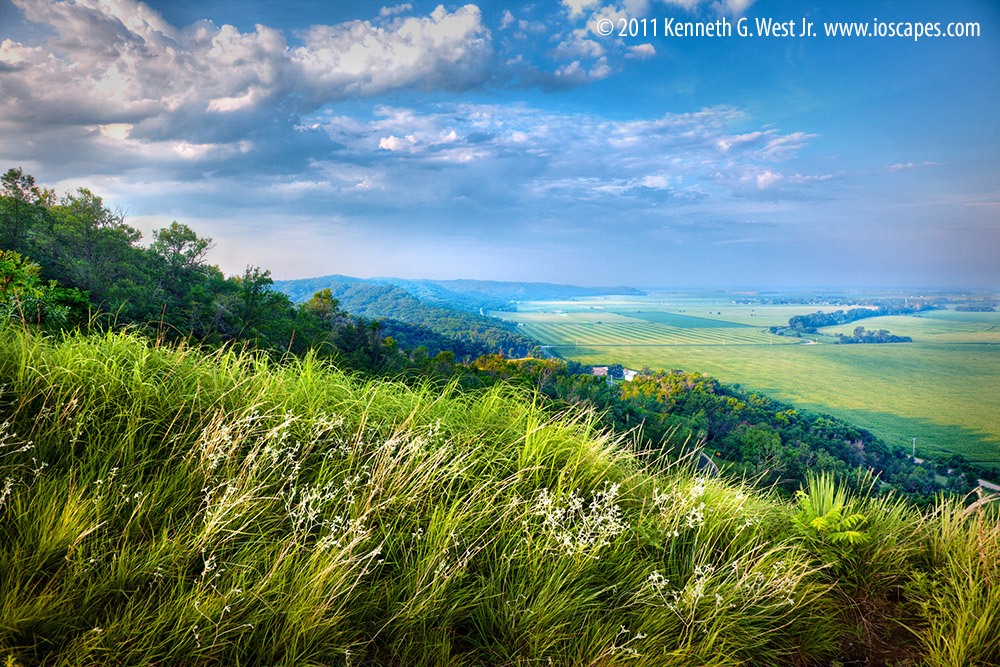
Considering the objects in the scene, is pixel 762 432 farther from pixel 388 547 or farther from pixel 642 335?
pixel 642 335

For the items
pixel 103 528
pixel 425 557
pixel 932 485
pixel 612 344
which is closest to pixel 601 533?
pixel 425 557

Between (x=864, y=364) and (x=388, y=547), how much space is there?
110 meters

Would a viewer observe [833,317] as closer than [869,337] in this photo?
No

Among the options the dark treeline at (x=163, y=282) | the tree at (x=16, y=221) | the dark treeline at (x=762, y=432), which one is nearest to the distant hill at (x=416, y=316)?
the dark treeline at (x=163, y=282)

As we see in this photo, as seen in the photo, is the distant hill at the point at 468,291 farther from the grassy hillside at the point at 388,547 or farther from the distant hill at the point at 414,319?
the grassy hillside at the point at 388,547

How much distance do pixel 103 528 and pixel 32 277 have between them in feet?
17.6

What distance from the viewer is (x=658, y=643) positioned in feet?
8.57

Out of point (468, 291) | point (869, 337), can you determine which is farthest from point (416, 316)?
point (869, 337)

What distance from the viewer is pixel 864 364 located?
9100 centimetres

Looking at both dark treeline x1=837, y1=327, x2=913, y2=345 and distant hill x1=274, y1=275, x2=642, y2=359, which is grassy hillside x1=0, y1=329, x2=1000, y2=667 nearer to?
distant hill x1=274, y1=275, x2=642, y2=359

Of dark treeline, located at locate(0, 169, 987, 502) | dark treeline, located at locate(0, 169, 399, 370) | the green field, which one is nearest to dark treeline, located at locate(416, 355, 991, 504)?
dark treeline, located at locate(0, 169, 987, 502)

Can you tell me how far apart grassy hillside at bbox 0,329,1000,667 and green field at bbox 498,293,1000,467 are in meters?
71.5

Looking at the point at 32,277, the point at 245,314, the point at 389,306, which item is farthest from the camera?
the point at 389,306

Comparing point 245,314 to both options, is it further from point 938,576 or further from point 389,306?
point 389,306
